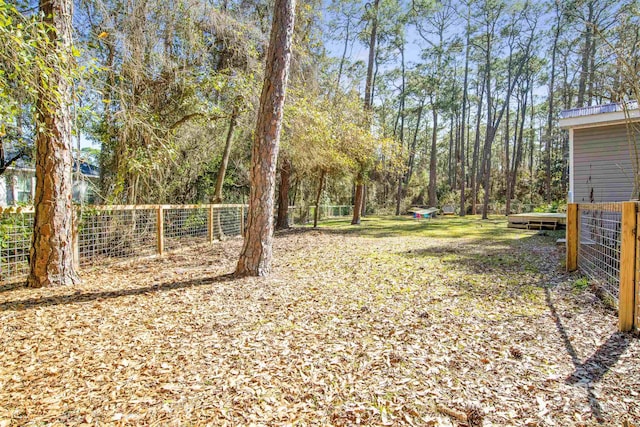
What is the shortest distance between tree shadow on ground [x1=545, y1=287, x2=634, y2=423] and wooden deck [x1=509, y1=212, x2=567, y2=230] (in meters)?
9.05

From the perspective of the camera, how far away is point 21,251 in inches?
167

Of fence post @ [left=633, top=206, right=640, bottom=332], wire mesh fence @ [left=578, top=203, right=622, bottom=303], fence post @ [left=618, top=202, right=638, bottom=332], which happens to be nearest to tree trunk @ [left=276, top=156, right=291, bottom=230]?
wire mesh fence @ [left=578, top=203, right=622, bottom=303]

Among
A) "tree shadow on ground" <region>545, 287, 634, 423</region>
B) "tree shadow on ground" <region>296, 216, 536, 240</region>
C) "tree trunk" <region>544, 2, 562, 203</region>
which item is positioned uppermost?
"tree trunk" <region>544, 2, 562, 203</region>

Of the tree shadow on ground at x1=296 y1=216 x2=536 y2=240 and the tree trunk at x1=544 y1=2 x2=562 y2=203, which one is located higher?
the tree trunk at x1=544 y1=2 x2=562 y2=203

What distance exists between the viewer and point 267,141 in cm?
427

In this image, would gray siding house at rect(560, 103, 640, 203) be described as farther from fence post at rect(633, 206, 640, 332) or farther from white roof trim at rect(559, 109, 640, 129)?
fence post at rect(633, 206, 640, 332)

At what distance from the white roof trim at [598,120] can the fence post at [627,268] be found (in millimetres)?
6454

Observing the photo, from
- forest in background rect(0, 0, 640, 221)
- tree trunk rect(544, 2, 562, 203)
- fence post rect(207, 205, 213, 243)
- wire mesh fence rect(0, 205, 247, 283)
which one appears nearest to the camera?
wire mesh fence rect(0, 205, 247, 283)

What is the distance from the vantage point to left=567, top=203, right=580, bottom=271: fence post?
4.78m

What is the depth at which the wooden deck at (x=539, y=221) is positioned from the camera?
34.8 feet

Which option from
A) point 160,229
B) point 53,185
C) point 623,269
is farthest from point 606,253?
point 160,229

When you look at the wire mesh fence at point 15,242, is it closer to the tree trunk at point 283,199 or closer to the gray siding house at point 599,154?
the tree trunk at point 283,199

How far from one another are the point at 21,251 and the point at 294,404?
4495 millimetres

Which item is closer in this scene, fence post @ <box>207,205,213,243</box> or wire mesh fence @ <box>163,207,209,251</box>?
wire mesh fence @ <box>163,207,209,251</box>
